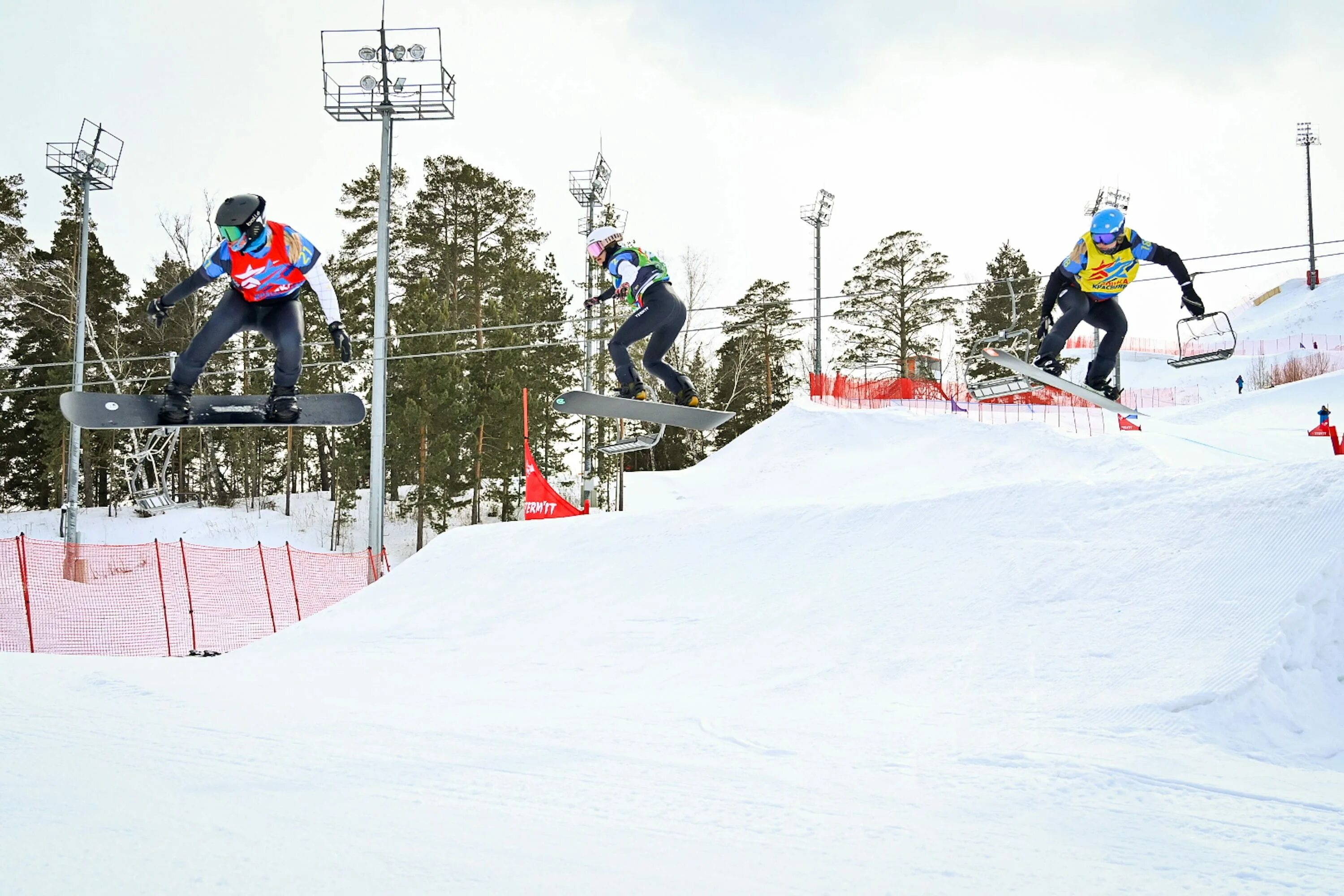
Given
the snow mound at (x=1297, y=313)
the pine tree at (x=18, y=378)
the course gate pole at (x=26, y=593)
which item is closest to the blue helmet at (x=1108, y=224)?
the course gate pole at (x=26, y=593)

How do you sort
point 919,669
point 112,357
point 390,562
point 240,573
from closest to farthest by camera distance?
point 919,669, point 240,573, point 112,357, point 390,562

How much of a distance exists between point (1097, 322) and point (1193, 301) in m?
0.87

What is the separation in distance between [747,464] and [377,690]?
932 inches

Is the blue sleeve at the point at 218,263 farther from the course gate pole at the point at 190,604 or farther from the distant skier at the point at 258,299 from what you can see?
the course gate pole at the point at 190,604

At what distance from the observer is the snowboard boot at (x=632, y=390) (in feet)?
26.1

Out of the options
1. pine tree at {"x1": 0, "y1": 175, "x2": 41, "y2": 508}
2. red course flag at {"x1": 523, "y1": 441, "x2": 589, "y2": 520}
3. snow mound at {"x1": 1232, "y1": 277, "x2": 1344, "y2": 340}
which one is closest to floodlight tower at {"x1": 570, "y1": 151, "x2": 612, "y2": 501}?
red course flag at {"x1": 523, "y1": 441, "x2": 589, "y2": 520}

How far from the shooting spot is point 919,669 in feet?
33.5

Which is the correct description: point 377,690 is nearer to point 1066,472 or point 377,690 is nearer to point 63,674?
point 63,674

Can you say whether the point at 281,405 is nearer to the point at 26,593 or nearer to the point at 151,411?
the point at 151,411

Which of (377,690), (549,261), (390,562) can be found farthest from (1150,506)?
(549,261)

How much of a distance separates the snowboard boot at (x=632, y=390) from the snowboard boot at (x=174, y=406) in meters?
3.35

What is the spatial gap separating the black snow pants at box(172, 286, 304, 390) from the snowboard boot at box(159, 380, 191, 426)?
0.06 metres

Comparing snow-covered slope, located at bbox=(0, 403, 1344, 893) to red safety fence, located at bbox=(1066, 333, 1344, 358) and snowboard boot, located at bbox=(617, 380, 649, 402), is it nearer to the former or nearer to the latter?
snowboard boot, located at bbox=(617, 380, 649, 402)

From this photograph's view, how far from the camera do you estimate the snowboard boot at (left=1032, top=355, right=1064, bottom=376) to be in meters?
9.30
